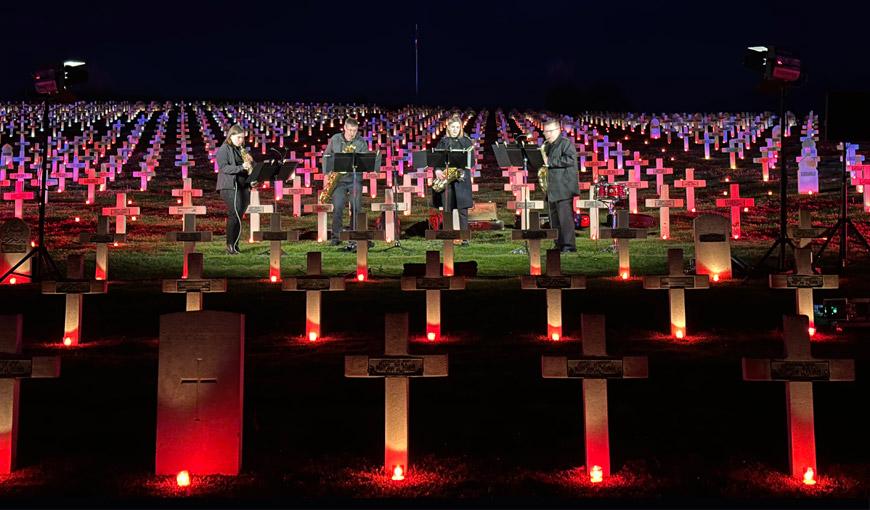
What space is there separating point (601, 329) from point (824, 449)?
5.67 ft

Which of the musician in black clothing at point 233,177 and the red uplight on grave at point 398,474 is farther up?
the musician in black clothing at point 233,177

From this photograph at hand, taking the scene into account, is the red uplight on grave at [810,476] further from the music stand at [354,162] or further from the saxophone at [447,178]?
the saxophone at [447,178]

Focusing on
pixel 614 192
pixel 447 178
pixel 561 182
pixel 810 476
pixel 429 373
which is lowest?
pixel 810 476

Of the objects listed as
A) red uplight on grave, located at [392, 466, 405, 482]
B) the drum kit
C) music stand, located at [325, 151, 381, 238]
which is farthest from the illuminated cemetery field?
the drum kit

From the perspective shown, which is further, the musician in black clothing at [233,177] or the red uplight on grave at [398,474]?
the musician in black clothing at [233,177]

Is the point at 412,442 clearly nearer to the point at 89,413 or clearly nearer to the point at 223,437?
the point at 223,437

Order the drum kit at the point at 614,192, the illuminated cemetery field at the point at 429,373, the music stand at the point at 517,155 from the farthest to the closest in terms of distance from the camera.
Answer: the drum kit at the point at 614,192 < the music stand at the point at 517,155 < the illuminated cemetery field at the point at 429,373

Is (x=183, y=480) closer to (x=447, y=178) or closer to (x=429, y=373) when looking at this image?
(x=429, y=373)

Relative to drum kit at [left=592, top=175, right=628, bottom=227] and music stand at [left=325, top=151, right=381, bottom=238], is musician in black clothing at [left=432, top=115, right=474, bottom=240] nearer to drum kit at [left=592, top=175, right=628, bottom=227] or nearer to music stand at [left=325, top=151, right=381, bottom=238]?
music stand at [left=325, top=151, right=381, bottom=238]

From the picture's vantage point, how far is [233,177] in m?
17.1

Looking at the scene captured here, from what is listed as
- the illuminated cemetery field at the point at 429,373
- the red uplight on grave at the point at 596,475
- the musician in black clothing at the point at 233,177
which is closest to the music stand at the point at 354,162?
the illuminated cemetery field at the point at 429,373

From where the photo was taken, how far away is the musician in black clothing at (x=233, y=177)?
1698 cm

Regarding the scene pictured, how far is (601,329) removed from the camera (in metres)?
5.64

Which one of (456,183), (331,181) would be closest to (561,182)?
(456,183)
